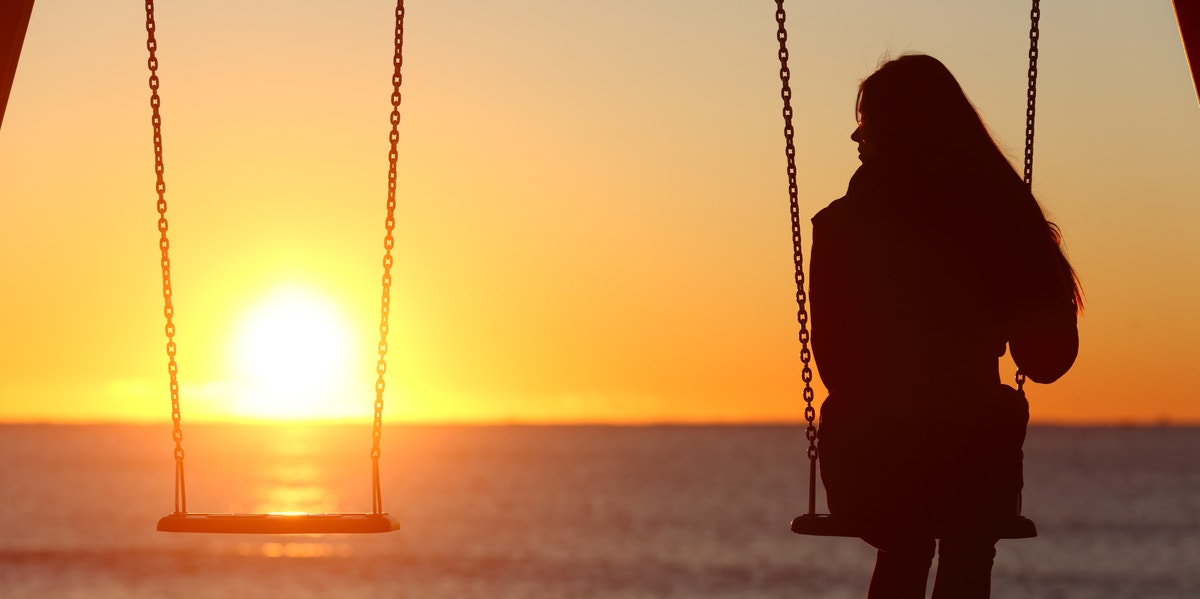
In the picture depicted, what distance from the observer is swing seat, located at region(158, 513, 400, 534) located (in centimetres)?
564

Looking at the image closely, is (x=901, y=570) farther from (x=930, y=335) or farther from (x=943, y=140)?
(x=943, y=140)

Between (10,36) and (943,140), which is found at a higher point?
(10,36)

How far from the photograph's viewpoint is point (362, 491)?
75812mm

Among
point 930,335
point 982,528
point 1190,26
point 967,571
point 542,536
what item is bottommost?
point 542,536

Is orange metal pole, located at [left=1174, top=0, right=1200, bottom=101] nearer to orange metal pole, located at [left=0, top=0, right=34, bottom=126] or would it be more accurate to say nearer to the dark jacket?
the dark jacket

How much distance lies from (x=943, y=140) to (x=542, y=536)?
46909mm

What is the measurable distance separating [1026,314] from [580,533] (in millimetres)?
47923

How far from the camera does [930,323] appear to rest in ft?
15.1

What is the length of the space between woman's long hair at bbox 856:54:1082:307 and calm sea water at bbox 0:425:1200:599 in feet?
106

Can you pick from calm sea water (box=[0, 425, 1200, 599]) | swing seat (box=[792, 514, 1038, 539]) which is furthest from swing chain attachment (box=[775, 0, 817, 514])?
calm sea water (box=[0, 425, 1200, 599])

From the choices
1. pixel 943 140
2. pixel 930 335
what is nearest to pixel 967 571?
pixel 930 335

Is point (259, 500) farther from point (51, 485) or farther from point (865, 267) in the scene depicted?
point (865, 267)

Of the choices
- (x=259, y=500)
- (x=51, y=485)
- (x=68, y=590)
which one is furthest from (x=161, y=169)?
(x=51, y=485)

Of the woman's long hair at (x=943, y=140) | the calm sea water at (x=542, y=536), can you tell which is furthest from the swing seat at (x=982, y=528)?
the calm sea water at (x=542, y=536)
